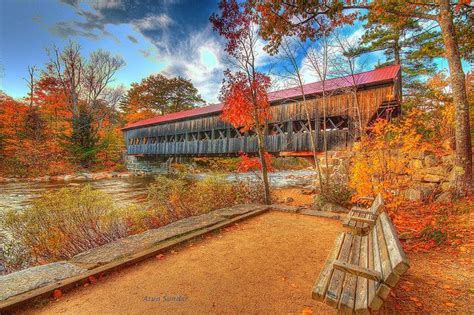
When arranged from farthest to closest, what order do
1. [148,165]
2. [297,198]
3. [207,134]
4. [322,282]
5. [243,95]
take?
1. [148,165]
2. [207,134]
3. [297,198]
4. [243,95]
5. [322,282]

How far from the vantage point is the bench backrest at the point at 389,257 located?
1.28 metres

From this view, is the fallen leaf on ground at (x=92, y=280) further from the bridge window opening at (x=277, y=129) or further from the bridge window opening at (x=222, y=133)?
the bridge window opening at (x=222, y=133)

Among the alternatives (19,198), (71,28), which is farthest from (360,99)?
(71,28)

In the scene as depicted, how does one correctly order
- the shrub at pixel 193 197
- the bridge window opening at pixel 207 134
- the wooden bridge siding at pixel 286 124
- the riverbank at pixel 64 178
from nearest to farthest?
the shrub at pixel 193 197, the wooden bridge siding at pixel 286 124, the bridge window opening at pixel 207 134, the riverbank at pixel 64 178

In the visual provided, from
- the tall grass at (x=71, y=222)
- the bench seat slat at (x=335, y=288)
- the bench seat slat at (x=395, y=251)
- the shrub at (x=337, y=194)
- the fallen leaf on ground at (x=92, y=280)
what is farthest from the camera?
the shrub at (x=337, y=194)

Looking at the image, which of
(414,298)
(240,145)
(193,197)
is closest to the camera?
(414,298)

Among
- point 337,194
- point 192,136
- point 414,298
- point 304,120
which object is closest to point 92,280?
point 414,298

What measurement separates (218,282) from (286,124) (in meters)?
10.5

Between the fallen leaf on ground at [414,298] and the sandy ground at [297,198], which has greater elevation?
the fallen leaf on ground at [414,298]

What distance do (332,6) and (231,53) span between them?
2.69 metres

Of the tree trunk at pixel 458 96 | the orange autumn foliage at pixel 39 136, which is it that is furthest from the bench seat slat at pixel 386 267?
the orange autumn foliage at pixel 39 136

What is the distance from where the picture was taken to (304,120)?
1068cm

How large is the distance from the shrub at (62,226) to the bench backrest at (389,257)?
456cm

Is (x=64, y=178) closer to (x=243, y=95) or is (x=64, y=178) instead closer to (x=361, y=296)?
(x=243, y=95)
